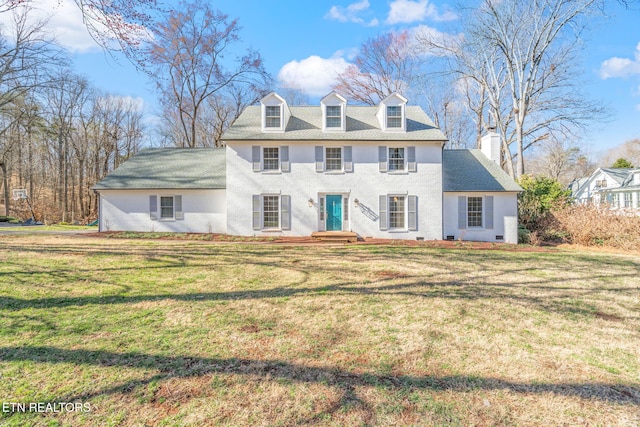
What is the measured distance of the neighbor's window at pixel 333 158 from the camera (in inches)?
562

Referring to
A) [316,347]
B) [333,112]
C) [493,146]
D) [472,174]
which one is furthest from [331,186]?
[316,347]

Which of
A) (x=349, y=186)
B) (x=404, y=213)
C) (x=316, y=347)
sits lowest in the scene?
(x=316, y=347)

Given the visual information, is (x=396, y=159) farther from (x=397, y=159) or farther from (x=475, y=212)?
(x=475, y=212)

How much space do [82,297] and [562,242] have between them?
17722mm

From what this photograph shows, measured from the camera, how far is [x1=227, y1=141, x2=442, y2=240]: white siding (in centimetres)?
1410

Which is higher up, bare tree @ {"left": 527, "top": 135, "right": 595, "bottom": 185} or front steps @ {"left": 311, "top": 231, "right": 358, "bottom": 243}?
bare tree @ {"left": 527, "top": 135, "right": 595, "bottom": 185}

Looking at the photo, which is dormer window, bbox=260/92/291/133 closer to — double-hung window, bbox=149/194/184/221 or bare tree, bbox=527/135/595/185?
double-hung window, bbox=149/194/184/221

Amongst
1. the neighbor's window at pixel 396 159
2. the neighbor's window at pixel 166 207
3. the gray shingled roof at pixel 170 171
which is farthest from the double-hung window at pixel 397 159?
the neighbor's window at pixel 166 207

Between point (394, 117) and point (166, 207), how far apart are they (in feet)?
39.6

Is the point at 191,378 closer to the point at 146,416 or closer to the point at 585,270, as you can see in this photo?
the point at 146,416

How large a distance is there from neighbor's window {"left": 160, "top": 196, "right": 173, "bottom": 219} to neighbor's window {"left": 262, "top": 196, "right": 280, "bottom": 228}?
4776mm

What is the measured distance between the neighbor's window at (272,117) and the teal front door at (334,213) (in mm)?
4345

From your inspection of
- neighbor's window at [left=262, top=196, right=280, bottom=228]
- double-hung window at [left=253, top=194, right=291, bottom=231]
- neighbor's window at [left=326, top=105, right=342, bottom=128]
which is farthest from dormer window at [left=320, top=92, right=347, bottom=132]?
neighbor's window at [left=262, top=196, right=280, bottom=228]

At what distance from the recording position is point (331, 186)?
14141 mm
